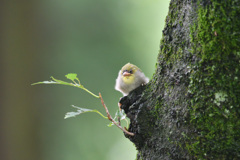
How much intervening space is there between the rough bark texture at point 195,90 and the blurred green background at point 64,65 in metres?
3.26

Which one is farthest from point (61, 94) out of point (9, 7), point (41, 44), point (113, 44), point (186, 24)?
point (186, 24)

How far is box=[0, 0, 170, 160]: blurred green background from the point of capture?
14.4 ft

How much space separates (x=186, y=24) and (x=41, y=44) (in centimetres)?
387

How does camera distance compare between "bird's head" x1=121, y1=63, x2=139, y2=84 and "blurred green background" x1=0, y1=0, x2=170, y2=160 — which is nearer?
"bird's head" x1=121, y1=63, x2=139, y2=84

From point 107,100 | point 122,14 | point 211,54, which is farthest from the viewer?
point 122,14

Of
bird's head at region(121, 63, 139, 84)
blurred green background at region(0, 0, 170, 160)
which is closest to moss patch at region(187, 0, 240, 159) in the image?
bird's head at region(121, 63, 139, 84)

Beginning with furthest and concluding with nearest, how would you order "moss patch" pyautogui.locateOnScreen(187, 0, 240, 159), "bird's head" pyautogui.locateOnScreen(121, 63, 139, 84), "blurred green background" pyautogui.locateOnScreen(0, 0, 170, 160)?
"blurred green background" pyautogui.locateOnScreen(0, 0, 170, 160) → "bird's head" pyautogui.locateOnScreen(121, 63, 139, 84) → "moss patch" pyautogui.locateOnScreen(187, 0, 240, 159)

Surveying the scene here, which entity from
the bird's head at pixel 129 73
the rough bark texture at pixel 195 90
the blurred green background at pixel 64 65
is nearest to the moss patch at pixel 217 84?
the rough bark texture at pixel 195 90

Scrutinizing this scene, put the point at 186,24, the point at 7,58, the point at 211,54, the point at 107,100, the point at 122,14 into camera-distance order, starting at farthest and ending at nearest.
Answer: the point at 122,14, the point at 107,100, the point at 7,58, the point at 186,24, the point at 211,54

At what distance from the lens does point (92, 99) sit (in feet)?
15.7

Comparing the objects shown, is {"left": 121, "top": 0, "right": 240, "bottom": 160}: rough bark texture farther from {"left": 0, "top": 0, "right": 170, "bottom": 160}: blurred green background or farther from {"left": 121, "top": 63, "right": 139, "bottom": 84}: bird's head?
{"left": 0, "top": 0, "right": 170, "bottom": 160}: blurred green background

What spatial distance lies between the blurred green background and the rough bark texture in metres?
3.26

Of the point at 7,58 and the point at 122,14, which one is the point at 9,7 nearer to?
the point at 7,58

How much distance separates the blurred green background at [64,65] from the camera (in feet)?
14.4
